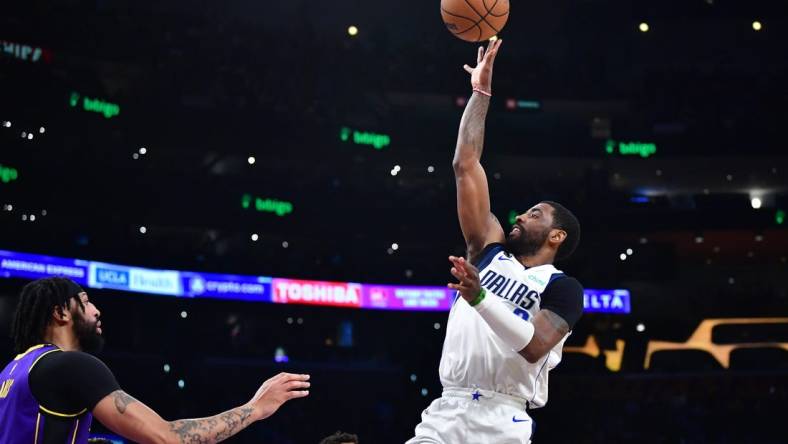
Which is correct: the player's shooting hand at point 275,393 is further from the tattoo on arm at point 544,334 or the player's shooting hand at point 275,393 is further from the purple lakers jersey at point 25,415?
the tattoo on arm at point 544,334

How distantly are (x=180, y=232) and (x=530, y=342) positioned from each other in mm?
20179

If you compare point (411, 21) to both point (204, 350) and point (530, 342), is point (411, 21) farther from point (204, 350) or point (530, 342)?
point (530, 342)

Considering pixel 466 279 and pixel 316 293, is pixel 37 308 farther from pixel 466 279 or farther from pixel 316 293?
pixel 316 293

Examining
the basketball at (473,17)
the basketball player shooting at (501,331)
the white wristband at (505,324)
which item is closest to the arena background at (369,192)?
the basketball at (473,17)

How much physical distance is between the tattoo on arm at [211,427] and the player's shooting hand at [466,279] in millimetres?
1016

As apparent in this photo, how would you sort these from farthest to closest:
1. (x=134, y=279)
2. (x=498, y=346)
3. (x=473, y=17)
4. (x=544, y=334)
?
(x=134, y=279), (x=473, y=17), (x=498, y=346), (x=544, y=334)

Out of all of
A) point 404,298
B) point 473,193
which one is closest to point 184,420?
point 473,193

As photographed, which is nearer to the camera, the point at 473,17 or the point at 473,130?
the point at 473,130

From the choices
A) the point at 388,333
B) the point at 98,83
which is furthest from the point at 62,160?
the point at 388,333

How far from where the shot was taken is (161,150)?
2308 cm

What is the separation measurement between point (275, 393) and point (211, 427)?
11.7 inches

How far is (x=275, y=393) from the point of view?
12.4 ft

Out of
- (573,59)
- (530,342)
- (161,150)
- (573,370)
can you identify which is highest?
(573,59)

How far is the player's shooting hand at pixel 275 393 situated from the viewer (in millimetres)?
3730
